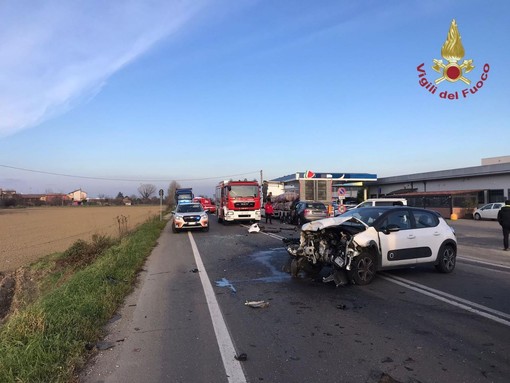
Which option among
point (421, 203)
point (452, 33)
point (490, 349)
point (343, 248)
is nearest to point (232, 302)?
point (343, 248)

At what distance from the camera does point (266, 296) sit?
784cm

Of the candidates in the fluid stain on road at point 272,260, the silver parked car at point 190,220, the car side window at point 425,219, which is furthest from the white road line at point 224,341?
the silver parked car at point 190,220

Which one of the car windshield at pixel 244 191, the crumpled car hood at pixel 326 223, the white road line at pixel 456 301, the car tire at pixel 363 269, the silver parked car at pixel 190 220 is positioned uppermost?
the car windshield at pixel 244 191

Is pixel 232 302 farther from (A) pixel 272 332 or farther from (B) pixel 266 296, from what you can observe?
(A) pixel 272 332

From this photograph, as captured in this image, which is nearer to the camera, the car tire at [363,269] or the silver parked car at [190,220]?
the car tire at [363,269]

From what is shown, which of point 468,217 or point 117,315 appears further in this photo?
point 468,217

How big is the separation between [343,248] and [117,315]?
432 centimetres

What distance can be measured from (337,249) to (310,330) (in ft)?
10.6

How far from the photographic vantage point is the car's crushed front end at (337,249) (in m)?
8.41

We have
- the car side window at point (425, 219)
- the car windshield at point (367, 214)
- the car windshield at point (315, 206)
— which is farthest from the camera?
the car windshield at point (315, 206)

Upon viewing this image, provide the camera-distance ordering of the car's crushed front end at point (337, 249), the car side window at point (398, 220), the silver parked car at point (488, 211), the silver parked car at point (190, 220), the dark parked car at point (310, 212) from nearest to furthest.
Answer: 1. the car's crushed front end at point (337, 249)
2. the car side window at point (398, 220)
3. the silver parked car at point (190, 220)
4. the dark parked car at point (310, 212)
5. the silver parked car at point (488, 211)

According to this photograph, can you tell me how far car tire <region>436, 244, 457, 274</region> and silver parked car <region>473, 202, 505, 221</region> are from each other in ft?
89.6

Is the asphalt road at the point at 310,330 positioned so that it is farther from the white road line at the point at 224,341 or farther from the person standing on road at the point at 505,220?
the person standing on road at the point at 505,220

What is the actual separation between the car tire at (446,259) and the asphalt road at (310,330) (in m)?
0.22
